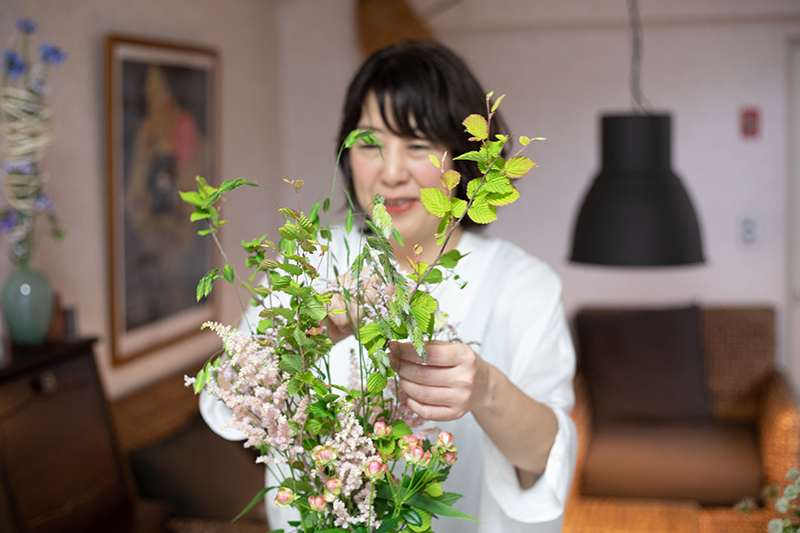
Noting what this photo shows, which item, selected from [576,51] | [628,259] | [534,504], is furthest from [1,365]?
[576,51]

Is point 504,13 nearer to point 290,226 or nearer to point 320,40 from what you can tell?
point 320,40

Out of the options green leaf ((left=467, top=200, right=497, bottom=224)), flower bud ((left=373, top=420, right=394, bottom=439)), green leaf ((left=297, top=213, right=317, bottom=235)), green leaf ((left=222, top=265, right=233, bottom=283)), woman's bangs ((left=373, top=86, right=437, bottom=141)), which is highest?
woman's bangs ((left=373, top=86, right=437, bottom=141))

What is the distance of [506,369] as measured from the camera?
4.03 feet

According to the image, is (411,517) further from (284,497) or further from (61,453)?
(61,453)

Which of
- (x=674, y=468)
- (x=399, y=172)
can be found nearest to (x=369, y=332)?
(x=399, y=172)

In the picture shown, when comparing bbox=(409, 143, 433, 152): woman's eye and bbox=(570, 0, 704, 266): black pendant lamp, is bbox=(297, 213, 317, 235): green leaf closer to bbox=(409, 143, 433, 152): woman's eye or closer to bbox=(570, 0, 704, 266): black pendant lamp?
bbox=(409, 143, 433, 152): woman's eye

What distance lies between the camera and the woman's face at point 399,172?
1.11 m

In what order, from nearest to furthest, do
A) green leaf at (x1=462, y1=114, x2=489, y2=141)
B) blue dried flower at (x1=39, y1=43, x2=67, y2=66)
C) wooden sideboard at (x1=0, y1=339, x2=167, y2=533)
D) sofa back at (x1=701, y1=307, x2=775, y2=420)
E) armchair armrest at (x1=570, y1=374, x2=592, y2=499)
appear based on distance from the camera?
green leaf at (x1=462, y1=114, x2=489, y2=141), wooden sideboard at (x1=0, y1=339, x2=167, y2=533), blue dried flower at (x1=39, y1=43, x2=67, y2=66), armchair armrest at (x1=570, y1=374, x2=592, y2=499), sofa back at (x1=701, y1=307, x2=775, y2=420)

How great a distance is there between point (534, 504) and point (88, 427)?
4.47 feet

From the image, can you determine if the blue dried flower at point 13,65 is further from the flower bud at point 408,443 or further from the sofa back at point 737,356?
the sofa back at point 737,356

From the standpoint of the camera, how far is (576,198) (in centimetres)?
388

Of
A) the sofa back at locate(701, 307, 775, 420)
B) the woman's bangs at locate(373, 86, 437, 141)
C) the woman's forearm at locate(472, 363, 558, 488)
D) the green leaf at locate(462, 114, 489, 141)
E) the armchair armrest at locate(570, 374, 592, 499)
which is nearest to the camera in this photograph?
the green leaf at locate(462, 114, 489, 141)

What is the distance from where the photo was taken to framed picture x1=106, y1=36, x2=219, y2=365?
2480 millimetres

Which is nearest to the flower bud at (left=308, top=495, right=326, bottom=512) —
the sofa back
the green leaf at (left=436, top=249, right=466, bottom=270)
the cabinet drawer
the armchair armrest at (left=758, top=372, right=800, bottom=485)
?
the green leaf at (left=436, top=249, right=466, bottom=270)
